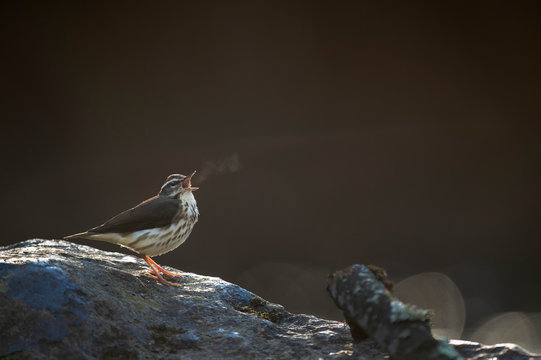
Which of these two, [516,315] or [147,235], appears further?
[516,315]

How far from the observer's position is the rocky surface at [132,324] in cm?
433

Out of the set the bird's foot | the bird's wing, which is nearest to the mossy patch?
the bird's foot

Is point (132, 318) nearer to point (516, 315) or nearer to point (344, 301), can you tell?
point (344, 301)

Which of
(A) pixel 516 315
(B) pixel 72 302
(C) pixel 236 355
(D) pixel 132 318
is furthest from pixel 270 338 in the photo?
(A) pixel 516 315

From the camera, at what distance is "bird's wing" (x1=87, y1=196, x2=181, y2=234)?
8.15 m

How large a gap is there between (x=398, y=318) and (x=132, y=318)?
231 cm

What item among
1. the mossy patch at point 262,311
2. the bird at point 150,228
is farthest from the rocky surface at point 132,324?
the bird at point 150,228

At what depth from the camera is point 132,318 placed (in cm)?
494

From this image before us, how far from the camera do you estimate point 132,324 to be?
4848 millimetres

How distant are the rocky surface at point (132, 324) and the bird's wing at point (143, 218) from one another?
1959 millimetres

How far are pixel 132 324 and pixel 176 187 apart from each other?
4.68m

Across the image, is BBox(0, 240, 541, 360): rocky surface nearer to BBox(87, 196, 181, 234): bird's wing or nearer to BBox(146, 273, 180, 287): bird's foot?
BBox(146, 273, 180, 287): bird's foot

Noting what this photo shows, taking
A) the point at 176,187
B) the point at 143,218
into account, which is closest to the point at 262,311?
the point at 143,218

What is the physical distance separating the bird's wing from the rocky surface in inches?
77.1
